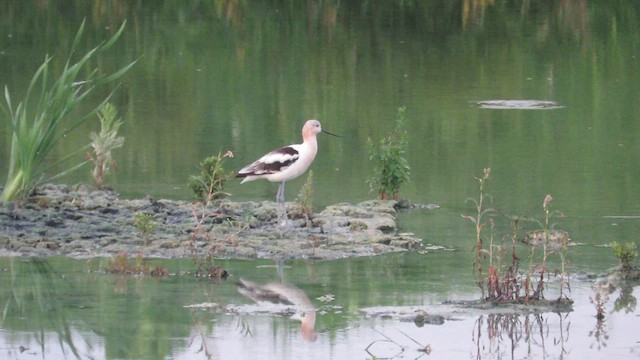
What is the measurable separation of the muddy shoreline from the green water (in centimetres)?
29

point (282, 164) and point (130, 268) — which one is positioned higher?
point (282, 164)

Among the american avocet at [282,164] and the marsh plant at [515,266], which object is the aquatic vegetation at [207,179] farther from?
the marsh plant at [515,266]

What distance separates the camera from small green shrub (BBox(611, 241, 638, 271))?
9.80 metres

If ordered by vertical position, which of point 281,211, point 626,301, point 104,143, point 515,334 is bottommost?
point 515,334

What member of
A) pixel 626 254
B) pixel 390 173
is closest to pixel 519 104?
pixel 390 173

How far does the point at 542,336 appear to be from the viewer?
839 cm

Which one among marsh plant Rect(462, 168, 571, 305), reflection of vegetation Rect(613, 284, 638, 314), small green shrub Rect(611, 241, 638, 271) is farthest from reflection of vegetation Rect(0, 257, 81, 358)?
small green shrub Rect(611, 241, 638, 271)

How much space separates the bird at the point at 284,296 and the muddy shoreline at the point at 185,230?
2.33ft

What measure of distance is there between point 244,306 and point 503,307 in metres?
1.42

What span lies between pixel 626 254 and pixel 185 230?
10.2 feet

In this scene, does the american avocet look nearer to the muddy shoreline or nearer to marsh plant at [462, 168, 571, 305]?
the muddy shoreline

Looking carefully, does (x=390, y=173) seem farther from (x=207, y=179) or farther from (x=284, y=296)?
(x=284, y=296)

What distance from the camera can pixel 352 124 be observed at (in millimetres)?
16906

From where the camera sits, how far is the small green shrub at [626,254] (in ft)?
32.1
